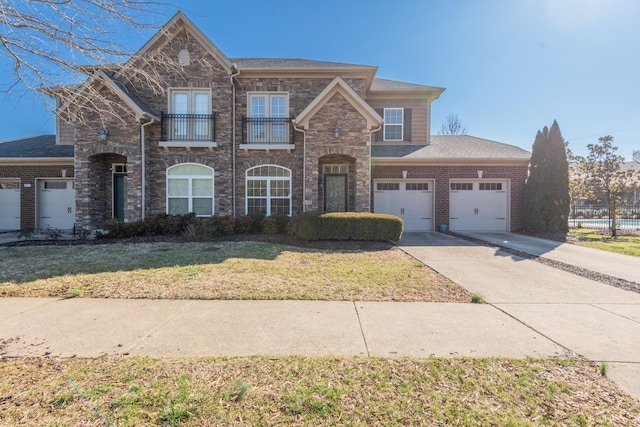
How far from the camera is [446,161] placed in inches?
543

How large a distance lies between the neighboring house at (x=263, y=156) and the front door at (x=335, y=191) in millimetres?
43

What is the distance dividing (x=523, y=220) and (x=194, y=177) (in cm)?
1460

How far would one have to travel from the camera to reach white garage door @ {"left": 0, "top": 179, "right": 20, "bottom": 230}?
46.2 ft

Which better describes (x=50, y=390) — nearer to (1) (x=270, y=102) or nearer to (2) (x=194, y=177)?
(2) (x=194, y=177)

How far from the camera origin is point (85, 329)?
370cm

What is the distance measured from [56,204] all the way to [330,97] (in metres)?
13.4

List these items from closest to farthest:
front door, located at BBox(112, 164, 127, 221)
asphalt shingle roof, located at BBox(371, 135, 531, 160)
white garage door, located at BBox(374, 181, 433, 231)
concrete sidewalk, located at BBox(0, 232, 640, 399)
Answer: concrete sidewalk, located at BBox(0, 232, 640, 399) → front door, located at BBox(112, 164, 127, 221) → asphalt shingle roof, located at BBox(371, 135, 531, 160) → white garage door, located at BBox(374, 181, 433, 231)

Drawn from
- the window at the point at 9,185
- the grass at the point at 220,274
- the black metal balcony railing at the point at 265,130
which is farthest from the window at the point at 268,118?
the window at the point at 9,185

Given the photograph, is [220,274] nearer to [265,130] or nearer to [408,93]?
[265,130]

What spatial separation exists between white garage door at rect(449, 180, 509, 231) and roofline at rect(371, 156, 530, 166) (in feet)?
2.85

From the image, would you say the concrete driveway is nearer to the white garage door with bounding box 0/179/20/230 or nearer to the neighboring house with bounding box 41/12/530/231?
the neighboring house with bounding box 41/12/530/231

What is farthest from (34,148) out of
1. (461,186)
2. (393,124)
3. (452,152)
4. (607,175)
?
(607,175)

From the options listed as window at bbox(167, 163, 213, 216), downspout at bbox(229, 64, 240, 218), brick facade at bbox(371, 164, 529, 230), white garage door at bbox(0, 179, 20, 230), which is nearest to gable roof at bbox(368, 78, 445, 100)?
brick facade at bbox(371, 164, 529, 230)

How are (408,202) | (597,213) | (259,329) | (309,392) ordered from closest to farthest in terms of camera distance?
(309,392) < (259,329) < (408,202) < (597,213)
